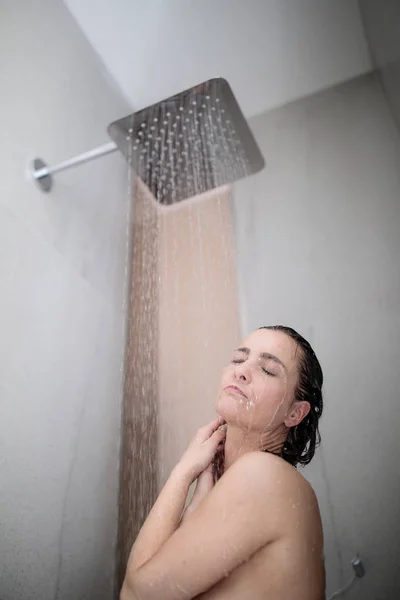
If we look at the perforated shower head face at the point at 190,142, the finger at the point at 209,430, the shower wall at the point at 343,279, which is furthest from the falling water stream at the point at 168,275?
the finger at the point at 209,430

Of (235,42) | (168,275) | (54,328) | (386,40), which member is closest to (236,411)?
(54,328)

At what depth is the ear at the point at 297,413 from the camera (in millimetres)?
754

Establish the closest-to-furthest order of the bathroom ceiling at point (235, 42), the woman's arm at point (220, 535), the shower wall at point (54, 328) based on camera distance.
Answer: the woman's arm at point (220, 535), the shower wall at point (54, 328), the bathroom ceiling at point (235, 42)

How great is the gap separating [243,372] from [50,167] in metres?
0.74

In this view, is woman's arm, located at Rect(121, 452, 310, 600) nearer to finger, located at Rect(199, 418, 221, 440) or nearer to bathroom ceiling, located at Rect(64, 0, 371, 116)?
finger, located at Rect(199, 418, 221, 440)

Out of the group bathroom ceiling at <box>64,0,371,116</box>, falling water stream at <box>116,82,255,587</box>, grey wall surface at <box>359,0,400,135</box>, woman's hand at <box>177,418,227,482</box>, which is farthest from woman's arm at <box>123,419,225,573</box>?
bathroom ceiling at <box>64,0,371,116</box>

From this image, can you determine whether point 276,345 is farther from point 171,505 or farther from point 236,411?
point 171,505

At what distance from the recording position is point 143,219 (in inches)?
59.6

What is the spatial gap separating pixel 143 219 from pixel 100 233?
21cm

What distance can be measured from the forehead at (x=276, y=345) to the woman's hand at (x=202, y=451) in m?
0.15

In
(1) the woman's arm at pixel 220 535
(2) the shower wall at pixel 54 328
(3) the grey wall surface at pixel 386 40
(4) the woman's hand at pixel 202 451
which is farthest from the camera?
(3) the grey wall surface at pixel 386 40

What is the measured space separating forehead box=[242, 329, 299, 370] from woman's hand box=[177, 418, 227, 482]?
6.1 inches

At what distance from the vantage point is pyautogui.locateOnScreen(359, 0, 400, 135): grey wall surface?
109 centimetres

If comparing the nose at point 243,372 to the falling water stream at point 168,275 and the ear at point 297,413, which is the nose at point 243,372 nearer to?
the ear at point 297,413
